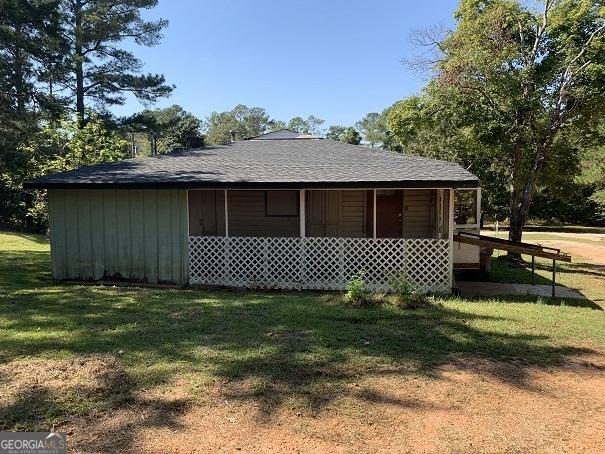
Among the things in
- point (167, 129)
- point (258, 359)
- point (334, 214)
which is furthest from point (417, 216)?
point (167, 129)

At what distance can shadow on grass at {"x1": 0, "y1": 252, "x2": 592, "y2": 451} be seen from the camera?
416cm

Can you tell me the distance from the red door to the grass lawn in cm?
441

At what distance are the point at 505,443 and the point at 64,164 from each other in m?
19.9

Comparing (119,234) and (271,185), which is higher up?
(271,185)

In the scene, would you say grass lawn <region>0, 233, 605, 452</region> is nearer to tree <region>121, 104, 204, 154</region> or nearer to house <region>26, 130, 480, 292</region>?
house <region>26, 130, 480, 292</region>

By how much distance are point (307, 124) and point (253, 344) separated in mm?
93565

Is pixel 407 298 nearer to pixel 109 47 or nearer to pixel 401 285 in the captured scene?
pixel 401 285

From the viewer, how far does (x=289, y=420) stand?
3.71 metres

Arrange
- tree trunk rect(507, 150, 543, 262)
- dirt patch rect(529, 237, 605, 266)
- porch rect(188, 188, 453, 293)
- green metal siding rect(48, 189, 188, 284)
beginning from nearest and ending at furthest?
porch rect(188, 188, 453, 293), green metal siding rect(48, 189, 188, 284), tree trunk rect(507, 150, 543, 262), dirt patch rect(529, 237, 605, 266)

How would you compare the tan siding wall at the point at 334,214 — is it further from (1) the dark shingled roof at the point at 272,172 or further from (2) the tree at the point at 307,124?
(2) the tree at the point at 307,124

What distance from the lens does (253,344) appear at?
18.2ft

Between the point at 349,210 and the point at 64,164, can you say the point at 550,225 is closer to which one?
the point at 349,210

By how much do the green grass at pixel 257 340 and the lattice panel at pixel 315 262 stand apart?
109 centimetres

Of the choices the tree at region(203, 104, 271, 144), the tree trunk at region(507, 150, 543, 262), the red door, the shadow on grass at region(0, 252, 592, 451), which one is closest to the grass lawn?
the shadow on grass at region(0, 252, 592, 451)
